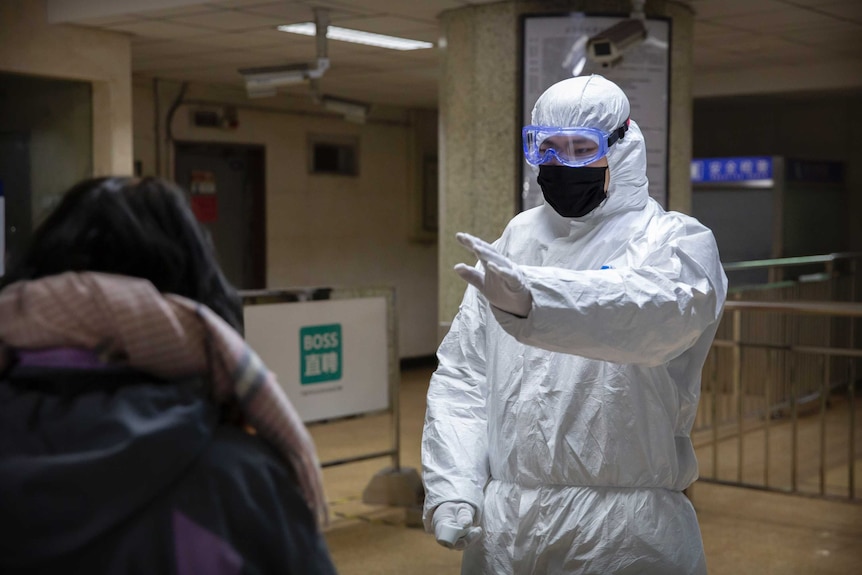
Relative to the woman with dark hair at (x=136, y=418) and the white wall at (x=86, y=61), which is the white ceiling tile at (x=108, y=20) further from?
the woman with dark hair at (x=136, y=418)

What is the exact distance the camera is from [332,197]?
9.28 metres

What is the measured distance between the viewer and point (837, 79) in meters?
7.38

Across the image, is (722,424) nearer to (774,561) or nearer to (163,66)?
(774,561)

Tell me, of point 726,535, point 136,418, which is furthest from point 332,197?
point 136,418

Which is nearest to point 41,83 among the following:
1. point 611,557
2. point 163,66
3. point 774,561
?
point 163,66

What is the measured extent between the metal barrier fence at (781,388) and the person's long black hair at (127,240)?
4.51 metres

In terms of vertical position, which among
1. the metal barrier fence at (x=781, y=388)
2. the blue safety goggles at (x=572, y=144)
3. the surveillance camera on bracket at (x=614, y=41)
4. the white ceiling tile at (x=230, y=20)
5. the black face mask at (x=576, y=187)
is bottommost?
the metal barrier fence at (x=781, y=388)

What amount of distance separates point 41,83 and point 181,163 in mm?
2566

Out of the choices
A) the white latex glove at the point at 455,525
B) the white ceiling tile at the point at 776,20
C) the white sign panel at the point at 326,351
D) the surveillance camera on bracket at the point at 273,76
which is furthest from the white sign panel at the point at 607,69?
the white latex glove at the point at 455,525

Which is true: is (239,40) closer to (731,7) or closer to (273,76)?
(273,76)

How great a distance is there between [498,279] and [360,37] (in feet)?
15.3

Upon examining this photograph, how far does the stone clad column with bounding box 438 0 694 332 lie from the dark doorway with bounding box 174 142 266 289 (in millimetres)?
3823

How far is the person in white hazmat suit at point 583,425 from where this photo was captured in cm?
195

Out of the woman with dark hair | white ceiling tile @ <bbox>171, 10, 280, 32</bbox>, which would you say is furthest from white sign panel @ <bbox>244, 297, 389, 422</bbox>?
the woman with dark hair
